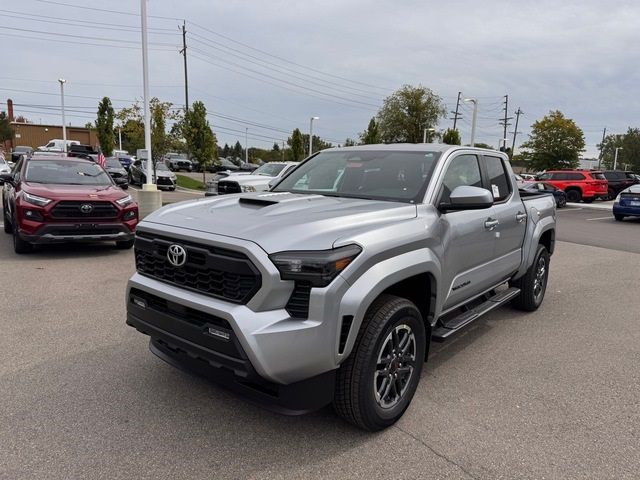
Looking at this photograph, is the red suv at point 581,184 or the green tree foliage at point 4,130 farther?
the green tree foliage at point 4,130

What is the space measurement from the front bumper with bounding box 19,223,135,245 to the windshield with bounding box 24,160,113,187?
1224 mm

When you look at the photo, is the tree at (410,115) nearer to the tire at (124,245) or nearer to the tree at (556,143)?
the tree at (556,143)

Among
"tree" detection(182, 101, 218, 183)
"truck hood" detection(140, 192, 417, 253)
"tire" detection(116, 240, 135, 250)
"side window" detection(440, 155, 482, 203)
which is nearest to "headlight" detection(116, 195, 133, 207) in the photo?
"tire" detection(116, 240, 135, 250)

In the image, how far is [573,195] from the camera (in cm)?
2672

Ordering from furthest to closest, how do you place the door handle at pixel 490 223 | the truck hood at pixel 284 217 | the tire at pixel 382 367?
the door handle at pixel 490 223 < the tire at pixel 382 367 < the truck hood at pixel 284 217

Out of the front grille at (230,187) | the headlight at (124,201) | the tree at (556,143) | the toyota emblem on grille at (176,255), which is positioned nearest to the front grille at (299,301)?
the toyota emblem on grille at (176,255)

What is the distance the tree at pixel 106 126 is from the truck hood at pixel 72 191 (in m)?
35.7

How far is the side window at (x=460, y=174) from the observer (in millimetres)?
3846

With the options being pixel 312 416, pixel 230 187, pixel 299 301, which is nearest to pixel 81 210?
pixel 230 187

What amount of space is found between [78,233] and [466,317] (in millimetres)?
6415

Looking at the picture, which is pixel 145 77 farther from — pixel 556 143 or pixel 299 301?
pixel 556 143

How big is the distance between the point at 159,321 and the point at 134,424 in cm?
70

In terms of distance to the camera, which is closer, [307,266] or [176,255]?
[307,266]

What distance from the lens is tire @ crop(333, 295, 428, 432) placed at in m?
2.85
